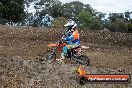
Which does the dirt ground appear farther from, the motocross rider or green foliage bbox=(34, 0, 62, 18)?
green foliage bbox=(34, 0, 62, 18)

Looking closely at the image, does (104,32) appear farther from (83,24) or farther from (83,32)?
(83,24)

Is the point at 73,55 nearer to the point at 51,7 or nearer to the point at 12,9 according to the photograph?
the point at 12,9

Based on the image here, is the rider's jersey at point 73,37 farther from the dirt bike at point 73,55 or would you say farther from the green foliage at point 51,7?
the green foliage at point 51,7

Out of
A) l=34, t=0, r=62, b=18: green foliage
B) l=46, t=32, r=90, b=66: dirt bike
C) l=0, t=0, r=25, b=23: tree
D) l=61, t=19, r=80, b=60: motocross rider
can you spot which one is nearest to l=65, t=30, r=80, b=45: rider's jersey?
l=61, t=19, r=80, b=60: motocross rider

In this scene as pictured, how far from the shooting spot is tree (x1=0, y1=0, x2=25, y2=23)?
5484 centimetres

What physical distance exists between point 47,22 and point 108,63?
58120mm

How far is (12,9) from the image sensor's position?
181 feet

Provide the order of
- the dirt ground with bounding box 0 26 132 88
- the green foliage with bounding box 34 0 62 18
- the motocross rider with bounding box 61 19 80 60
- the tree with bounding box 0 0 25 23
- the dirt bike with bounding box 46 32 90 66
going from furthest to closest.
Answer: the green foliage with bounding box 34 0 62 18 < the tree with bounding box 0 0 25 23 < the dirt bike with bounding box 46 32 90 66 < the motocross rider with bounding box 61 19 80 60 < the dirt ground with bounding box 0 26 132 88

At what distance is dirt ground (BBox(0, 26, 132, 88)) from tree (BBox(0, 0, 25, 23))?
23771mm

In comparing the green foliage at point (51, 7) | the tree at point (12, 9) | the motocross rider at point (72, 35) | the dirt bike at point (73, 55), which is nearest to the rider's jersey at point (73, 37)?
the motocross rider at point (72, 35)

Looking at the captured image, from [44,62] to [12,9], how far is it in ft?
125

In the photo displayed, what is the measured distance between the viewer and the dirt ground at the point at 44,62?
1444cm

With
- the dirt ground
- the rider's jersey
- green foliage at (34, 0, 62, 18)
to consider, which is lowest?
green foliage at (34, 0, 62, 18)

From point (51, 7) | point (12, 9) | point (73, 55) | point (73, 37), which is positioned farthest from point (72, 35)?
point (51, 7)
